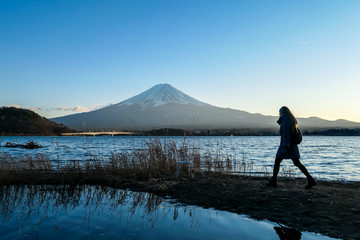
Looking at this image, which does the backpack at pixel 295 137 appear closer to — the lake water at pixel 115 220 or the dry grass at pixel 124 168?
the lake water at pixel 115 220

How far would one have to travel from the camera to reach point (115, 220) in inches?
180

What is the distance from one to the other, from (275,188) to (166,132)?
5.49 meters

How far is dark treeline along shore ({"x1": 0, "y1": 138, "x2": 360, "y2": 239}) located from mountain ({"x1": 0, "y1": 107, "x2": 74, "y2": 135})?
7535 centimetres

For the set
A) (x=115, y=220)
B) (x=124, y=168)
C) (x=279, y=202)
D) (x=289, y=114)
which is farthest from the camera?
(x=124, y=168)

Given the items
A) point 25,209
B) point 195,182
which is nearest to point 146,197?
point 195,182

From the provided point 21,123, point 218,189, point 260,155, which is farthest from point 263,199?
point 21,123

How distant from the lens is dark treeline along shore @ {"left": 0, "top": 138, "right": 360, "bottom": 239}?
4.57 m

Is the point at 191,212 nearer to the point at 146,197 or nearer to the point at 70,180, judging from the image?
the point at 146,197

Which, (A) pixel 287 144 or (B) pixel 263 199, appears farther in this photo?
(A) pixel 287 144

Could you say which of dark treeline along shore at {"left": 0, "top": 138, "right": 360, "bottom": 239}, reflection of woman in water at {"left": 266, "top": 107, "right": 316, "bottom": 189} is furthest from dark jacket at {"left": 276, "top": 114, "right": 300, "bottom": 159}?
dark treeline along shore at {"left": 0, "top": 138, "right": 360, "bottom": 239}

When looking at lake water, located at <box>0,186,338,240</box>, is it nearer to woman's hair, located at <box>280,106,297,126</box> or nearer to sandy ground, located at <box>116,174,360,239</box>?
sandy ground, located at <box>116,174,360,239</box>

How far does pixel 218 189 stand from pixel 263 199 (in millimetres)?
1363

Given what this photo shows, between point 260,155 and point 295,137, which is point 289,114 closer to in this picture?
point 295,137

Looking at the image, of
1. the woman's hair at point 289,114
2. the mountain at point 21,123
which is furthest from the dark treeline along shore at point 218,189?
the mountain at point 21,123
